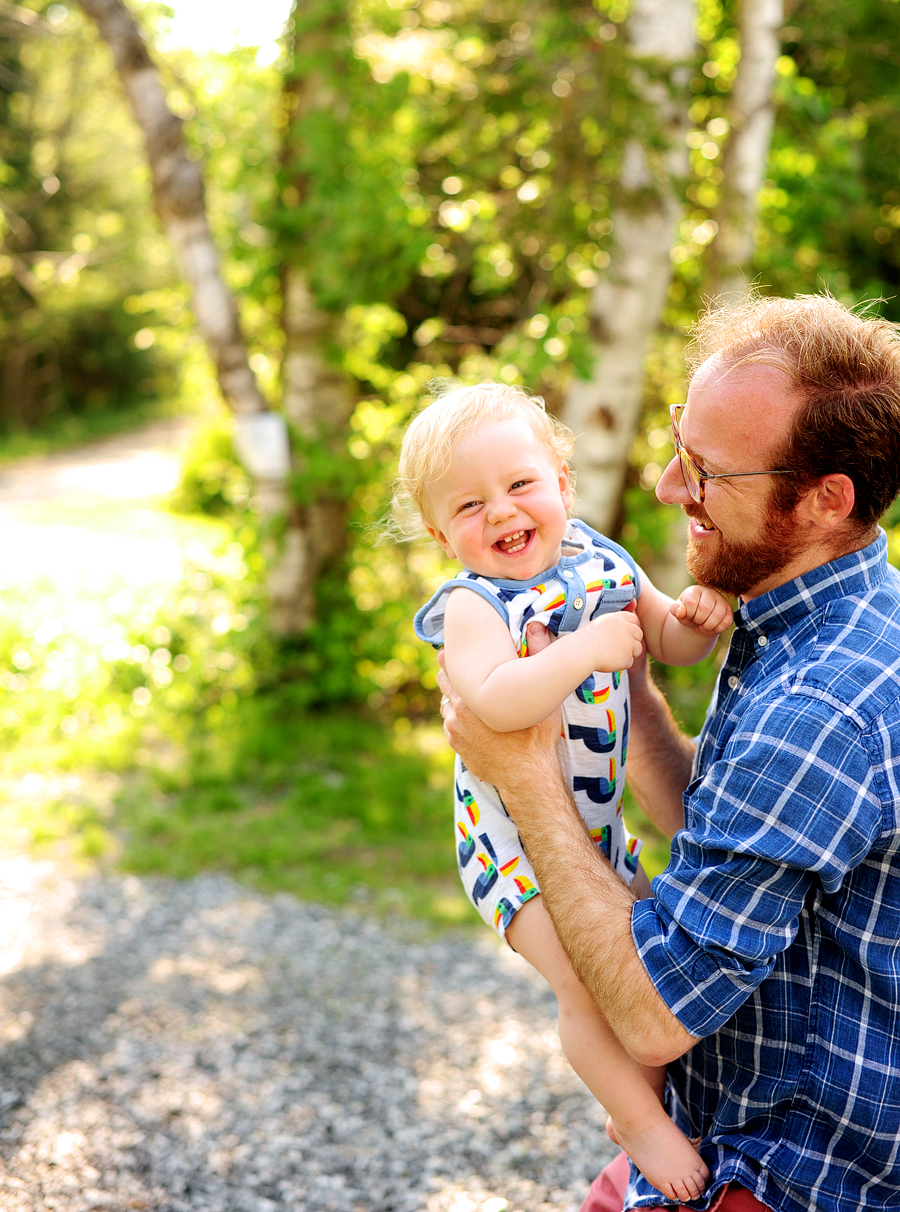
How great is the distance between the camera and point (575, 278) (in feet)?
17.6

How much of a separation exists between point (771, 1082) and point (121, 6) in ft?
18.4

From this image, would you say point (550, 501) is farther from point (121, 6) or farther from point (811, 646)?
point (121, 6)

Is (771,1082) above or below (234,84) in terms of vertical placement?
below

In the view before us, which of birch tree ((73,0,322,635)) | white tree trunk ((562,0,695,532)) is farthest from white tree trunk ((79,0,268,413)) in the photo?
white tree trunk ((562,0,695,532))

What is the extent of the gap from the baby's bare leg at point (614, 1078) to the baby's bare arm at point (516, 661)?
0.36 m

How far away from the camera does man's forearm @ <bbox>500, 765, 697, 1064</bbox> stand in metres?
1.44

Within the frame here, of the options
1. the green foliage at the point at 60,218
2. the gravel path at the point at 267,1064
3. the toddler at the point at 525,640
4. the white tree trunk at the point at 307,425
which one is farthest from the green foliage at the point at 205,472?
the toddler at the point at 525,640

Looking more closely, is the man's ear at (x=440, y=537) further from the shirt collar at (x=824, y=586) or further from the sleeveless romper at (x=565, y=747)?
the shirt collar at (x=824, y=586)

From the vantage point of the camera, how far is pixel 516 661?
1.68 meters

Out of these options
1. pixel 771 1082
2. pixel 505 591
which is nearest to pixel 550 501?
pixel 505 591

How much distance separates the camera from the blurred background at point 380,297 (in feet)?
16.4

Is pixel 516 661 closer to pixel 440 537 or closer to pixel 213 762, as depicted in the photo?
pixel 440 537

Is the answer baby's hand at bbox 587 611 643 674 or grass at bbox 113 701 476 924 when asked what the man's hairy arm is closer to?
baby's hand at bbox 587 611 643 674

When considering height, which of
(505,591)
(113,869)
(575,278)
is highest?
(505,591)
